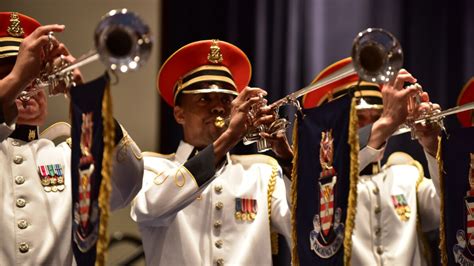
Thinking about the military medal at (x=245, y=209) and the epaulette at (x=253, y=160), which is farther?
the epaulette at (x=253, y=160)

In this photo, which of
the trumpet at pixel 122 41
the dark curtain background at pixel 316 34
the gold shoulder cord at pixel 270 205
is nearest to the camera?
the trumpet at pixel 122 41

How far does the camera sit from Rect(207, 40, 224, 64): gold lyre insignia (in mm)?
3848

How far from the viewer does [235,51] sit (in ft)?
12.9

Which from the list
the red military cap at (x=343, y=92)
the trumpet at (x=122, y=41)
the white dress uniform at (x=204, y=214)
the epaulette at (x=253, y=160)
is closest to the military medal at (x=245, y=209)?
the white dress uniform at (x=204, y=214)

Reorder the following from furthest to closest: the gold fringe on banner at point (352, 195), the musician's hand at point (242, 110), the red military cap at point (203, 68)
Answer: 1. the red military cap at point (203, 68)
2. the musician's hand at point (242, 110)
3. the gold fringe on banner at point (352, 195)

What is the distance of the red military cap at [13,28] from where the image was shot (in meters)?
3.27

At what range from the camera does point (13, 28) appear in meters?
3.34

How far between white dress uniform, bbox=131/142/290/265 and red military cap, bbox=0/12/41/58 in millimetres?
687

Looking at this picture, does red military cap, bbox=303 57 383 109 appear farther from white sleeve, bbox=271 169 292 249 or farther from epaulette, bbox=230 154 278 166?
white sleeve, bbox=271 169 292 249

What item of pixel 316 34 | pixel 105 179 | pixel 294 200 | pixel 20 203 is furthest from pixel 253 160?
pixel 316 34

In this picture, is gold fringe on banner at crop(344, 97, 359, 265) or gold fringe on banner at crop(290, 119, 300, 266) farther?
gold fringe on banner at crop(290, 119, 300, 266)

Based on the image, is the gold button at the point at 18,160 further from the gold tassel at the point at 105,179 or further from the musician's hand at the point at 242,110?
the musician's hand at the point at 242,110

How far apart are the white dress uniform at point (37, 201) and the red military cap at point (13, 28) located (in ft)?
1.08

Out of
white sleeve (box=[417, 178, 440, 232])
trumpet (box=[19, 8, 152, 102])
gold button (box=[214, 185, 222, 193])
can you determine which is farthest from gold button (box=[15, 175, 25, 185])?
white sleeve (box=[417, 178, 440, 232])
